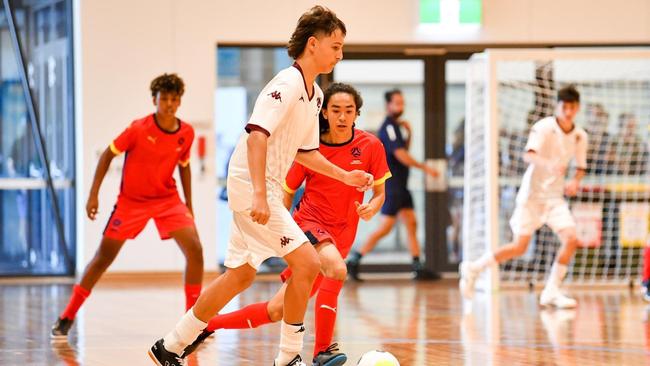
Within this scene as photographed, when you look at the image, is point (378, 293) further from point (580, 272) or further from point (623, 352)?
point (623, 352)

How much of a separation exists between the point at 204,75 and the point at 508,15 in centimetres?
319

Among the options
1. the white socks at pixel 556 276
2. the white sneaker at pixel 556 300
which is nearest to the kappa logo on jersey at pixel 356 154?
the white sneaker at pixel 556 300

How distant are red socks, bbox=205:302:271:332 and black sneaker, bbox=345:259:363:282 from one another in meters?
6.12

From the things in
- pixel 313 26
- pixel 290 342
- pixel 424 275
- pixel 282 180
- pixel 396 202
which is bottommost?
pixel 424 275

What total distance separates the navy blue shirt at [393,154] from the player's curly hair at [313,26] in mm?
6947

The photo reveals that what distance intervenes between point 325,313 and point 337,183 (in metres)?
0.63

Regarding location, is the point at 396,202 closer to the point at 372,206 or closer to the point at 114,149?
the point at 114,149

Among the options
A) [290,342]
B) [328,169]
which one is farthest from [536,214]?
[290,342]

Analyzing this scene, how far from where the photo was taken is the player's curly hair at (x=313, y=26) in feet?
15.4

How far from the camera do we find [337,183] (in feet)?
17.8

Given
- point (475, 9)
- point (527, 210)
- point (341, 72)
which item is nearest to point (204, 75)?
point (341, 72)

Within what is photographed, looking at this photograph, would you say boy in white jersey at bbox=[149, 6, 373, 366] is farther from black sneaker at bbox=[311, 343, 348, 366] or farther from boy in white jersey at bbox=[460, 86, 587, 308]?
boy in white jersey at bbox=[460, 86, 587, 308]

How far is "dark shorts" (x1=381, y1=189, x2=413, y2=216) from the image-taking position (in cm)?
1157

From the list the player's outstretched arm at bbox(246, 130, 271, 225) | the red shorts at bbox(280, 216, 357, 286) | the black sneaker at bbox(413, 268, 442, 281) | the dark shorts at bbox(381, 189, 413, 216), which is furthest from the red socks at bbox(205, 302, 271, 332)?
the black sneaker at bbox(413, 268, 442, 281)
